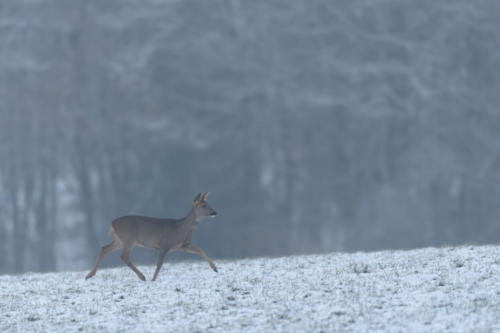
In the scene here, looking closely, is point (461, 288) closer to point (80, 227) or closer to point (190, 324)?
point (190, 324)

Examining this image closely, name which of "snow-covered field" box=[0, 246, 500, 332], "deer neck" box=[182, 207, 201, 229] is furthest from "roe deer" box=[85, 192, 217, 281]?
"snow-covered field" box=[0, 246, 500, 332]

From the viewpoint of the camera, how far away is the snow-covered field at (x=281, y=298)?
45.1ft

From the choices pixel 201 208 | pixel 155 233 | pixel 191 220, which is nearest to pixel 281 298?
pixel 191 220

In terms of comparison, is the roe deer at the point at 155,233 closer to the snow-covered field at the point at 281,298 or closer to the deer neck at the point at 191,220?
the deer neck at the point at 191,220

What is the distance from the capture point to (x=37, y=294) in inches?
711

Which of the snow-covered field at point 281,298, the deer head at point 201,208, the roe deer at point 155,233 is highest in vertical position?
the deer head at point 201,208

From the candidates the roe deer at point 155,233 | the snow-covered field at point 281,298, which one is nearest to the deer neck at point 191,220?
the roe deer at point 155,233

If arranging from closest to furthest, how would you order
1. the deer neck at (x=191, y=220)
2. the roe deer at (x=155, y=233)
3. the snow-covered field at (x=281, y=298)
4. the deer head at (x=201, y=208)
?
the snow-covered field at (x=281, y=298)
the roe deer at (x=155, y=233)
the deer neck at (x=191, y=220)
the deer head at (x=201, y=208)

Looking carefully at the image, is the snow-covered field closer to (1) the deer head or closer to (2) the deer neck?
(2) the deer neck

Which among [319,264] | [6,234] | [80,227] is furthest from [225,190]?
[319,264]

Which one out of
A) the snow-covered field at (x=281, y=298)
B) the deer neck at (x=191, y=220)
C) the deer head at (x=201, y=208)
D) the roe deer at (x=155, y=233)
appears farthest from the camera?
the deer head at (x=201, y=208)

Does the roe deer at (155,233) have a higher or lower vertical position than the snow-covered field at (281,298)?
higher

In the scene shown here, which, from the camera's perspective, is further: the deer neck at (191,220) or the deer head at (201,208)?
the deer head at (201,208)

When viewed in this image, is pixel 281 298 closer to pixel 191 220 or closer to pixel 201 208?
pixel 191 220
